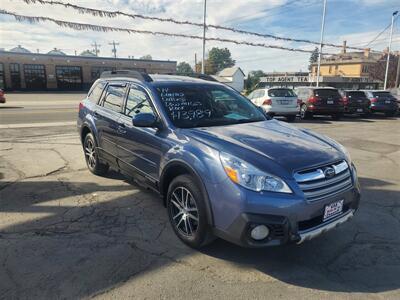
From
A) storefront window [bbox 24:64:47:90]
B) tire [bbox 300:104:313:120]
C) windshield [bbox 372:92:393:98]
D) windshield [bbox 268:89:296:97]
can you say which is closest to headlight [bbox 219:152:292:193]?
windshield [bbox 268:89:296:97]

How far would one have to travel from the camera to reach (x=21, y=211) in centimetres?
448

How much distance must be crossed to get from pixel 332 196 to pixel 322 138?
1.00 m

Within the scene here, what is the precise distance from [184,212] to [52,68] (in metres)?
54.7

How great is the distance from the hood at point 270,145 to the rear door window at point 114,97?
1681mm

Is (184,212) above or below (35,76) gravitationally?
below

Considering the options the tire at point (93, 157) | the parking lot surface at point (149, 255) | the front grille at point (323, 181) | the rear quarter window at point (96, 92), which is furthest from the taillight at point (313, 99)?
the front grille at point (323, 181)

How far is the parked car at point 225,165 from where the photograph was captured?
292cm

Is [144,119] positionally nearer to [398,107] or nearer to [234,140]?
[234,140]

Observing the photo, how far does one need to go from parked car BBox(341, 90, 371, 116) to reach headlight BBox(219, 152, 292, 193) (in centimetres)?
1594

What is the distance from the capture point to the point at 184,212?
357 cm

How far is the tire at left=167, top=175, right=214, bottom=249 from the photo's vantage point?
3.26 meters

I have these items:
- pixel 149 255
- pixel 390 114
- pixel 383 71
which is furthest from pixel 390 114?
pixel 383 71

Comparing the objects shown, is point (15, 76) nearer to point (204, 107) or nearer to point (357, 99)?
point (357, 99)

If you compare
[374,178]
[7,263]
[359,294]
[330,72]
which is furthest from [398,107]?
[330,72]
